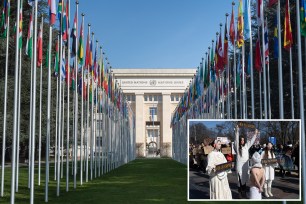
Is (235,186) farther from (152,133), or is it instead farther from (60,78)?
(152,133)

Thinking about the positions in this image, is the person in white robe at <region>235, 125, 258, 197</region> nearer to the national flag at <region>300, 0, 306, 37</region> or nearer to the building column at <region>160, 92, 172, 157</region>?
the national flag at <region>300, 0, 306, 37</region>

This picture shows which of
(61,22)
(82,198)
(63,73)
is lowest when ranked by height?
(82,198)

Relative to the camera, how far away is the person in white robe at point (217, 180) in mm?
8766

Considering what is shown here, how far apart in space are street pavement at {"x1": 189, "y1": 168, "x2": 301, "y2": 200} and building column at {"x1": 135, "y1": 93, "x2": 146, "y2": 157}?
96.3 metres

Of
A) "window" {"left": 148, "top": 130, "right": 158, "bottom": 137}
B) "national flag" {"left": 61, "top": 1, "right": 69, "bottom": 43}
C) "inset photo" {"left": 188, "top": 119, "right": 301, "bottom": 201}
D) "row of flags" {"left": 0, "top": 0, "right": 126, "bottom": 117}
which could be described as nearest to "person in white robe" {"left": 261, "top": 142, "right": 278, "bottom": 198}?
"inset photo" {"left": 188, "top": 119, "right": 301, "bottom": 201}

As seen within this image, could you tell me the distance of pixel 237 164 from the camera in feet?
29.3

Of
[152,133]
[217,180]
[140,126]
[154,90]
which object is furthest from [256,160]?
[152,133]

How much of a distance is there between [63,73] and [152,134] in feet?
322

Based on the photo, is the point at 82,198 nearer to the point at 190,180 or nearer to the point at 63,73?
the point at 63,73

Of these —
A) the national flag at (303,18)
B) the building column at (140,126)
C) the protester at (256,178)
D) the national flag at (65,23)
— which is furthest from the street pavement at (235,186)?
the building column at (140,126)

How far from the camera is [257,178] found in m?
8.80

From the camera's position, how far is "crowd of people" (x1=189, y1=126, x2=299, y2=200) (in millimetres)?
8789

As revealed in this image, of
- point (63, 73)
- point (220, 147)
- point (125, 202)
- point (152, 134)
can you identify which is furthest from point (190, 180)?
point (152, 134)

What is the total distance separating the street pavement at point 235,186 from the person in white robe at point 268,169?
0.07 m
